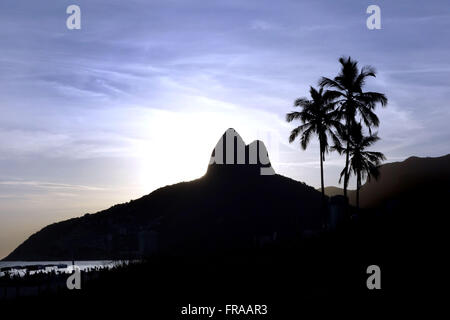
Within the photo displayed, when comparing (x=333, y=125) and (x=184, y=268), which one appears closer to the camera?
(x=184, y=268)

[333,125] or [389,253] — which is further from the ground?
[333,125]

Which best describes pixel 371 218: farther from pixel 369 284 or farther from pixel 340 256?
pixel 369 284

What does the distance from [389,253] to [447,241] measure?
387 centimetres

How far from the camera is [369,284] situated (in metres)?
32.0

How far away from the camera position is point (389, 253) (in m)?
38.0
